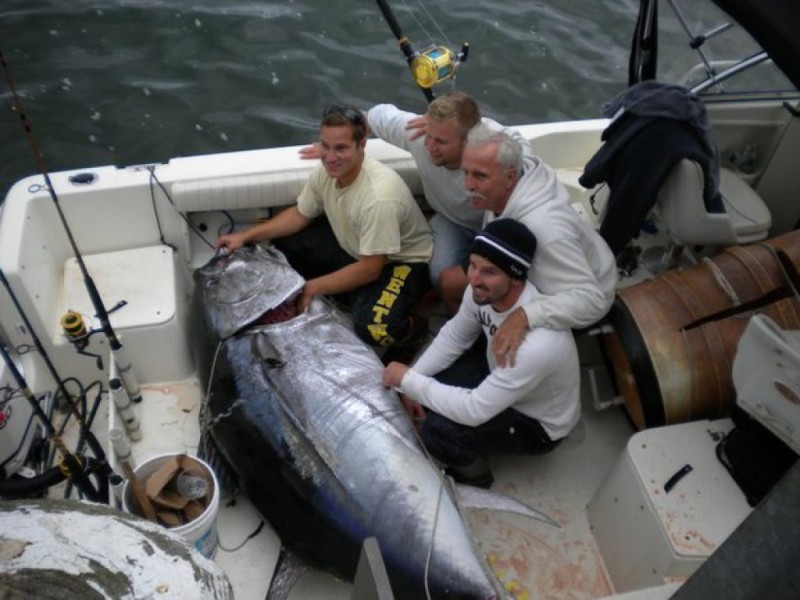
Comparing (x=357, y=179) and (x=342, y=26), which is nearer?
(x=357, y=179)

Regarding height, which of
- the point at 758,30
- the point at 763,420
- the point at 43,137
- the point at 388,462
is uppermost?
the point at 758,30

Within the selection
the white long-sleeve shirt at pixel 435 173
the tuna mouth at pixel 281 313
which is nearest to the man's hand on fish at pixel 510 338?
the white long-sleeve shirt at pixel 435 173

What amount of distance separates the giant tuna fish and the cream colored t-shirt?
1.18 ft

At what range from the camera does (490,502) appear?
107 inches

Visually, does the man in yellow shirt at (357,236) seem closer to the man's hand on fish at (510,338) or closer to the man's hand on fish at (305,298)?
the man's hand on fish at (305,298)

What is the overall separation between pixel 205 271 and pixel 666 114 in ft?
7.16

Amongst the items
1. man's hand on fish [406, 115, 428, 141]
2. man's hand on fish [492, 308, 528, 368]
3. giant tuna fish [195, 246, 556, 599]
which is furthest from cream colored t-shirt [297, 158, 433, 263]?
man's hand on fish [492, 308, 528, 368]

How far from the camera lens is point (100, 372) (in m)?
3.37

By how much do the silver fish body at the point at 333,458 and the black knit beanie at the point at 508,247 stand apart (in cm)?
74

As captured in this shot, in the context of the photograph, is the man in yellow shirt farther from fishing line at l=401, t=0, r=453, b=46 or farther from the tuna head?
fishing line at l=401, t=0, r=453, b=46

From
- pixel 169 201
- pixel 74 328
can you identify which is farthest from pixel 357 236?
pixel 74 328

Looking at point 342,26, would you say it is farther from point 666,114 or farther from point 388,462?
point 388,462

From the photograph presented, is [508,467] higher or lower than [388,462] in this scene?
lower

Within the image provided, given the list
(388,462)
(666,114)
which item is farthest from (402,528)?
(666,114)
